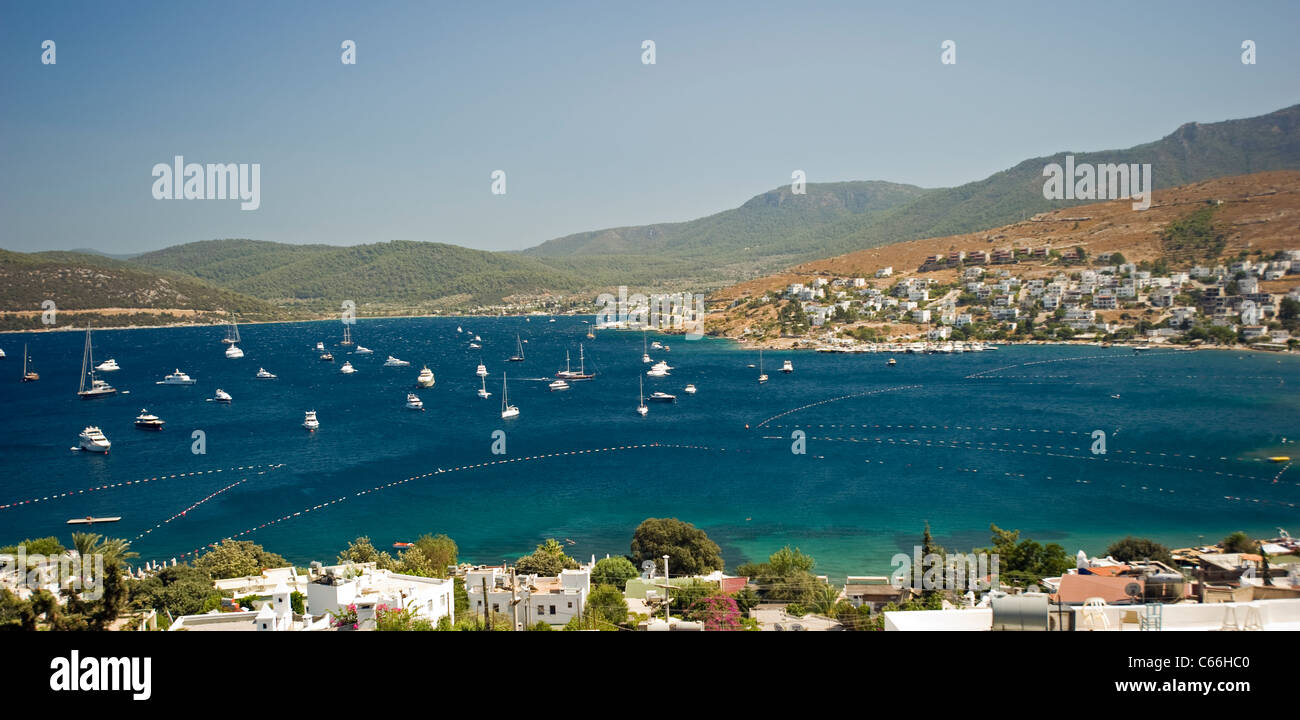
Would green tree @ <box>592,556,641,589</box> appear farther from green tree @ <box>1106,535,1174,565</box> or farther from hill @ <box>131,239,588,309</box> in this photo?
hill @ <box>131,239,588,309</box>

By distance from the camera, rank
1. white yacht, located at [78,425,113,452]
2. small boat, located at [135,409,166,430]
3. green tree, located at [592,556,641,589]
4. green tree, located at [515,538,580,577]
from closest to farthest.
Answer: green tree, located at [592,556,641,589], green tree, located at [515,538,580,577], white yacht, located at [78,425,113,452], small boat, located at [135,409,166,430]

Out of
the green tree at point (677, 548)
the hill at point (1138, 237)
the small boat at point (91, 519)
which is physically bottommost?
the small boat at point (91, 519)

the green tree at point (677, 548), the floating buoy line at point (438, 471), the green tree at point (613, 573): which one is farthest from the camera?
the floating buoy line at point (438, 471)

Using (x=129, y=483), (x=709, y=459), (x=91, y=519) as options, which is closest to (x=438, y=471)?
(x=709, y=459)

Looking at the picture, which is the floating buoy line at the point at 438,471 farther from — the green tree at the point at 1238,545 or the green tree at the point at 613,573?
the green tree at the point at 1238,545

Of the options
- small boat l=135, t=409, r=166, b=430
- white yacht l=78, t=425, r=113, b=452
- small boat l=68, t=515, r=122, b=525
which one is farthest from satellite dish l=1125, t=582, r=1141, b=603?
small boat l=135, t=409, r=166, b=430

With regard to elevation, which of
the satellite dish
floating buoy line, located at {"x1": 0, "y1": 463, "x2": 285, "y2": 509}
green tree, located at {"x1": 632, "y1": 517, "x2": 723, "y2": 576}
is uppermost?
the satellite dish

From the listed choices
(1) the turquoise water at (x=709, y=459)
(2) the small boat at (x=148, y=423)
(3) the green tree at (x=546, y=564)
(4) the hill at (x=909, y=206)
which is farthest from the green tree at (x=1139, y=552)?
(4) the hill at (x=909, y=206)
